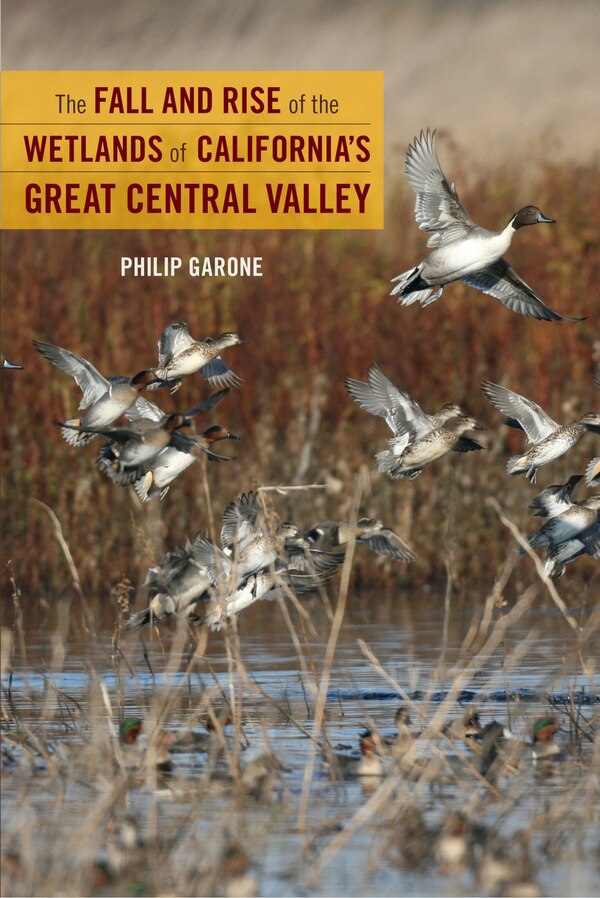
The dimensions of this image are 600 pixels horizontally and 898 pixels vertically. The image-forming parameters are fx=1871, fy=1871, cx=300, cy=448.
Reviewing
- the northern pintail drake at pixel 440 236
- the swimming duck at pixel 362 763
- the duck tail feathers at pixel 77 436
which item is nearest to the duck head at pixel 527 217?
the northern pintail drake at pixel 440 236

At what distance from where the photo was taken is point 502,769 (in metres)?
7.33

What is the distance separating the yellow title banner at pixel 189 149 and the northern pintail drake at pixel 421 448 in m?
4.31

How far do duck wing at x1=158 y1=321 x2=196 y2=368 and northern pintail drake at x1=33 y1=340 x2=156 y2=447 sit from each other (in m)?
0.22

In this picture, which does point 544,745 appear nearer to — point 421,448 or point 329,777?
point 329,777

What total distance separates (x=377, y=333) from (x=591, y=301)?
2.03 metres

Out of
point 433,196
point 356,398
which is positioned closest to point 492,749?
point 356,398

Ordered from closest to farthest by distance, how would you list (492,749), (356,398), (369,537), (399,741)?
(492,749), (399,741), (356,398), (369,537)

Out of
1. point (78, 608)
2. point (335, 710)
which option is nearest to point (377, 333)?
point (78, 608)

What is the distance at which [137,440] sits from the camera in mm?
7688

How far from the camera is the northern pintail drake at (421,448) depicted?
8.77 meters

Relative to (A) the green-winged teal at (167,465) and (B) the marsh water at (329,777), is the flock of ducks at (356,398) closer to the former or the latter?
(A) the green-winged teal at (167,465)

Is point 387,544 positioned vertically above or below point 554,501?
below

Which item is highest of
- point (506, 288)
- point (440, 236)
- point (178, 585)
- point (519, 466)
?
point (440, 236)

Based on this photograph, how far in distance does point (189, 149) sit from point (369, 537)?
10.2 m
